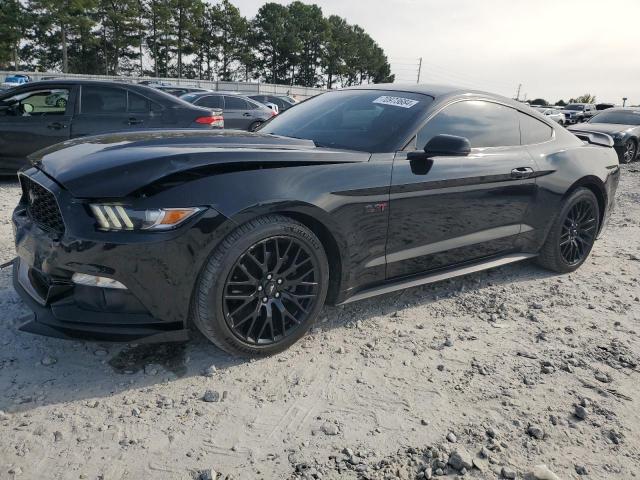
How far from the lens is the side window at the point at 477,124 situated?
133 inches

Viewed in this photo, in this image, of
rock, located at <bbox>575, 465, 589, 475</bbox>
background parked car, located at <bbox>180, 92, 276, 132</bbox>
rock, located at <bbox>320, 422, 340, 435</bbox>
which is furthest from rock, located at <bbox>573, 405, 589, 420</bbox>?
background parked car, located at <bbox>180, 92, 276, 132</bbox>

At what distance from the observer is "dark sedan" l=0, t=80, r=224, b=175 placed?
6695 mm

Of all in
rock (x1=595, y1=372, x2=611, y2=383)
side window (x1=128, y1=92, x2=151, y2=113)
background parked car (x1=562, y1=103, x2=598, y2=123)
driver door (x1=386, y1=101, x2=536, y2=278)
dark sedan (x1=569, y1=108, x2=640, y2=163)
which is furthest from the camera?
background parked car (x1=562, y1=103, x2=598, y2=123)

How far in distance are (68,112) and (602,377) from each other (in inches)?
269

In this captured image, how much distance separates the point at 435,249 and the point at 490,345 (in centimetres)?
68

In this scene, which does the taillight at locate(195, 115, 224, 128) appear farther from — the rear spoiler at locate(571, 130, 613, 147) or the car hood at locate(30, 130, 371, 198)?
the rear spoiler at locate(571, 130, 613, 147)

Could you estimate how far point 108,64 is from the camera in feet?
183

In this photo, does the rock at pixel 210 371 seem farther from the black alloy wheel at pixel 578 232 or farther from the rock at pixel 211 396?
the black alloy wheel at pixel 578 232

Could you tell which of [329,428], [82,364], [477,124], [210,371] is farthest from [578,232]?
[82,364]

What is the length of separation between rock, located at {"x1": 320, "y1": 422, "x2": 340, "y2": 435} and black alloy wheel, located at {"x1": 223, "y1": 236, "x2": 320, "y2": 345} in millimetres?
632

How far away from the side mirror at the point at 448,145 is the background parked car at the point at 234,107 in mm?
10503

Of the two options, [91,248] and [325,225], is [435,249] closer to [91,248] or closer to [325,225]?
[325,225]

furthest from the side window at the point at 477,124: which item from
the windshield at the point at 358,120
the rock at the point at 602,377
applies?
the rock at the point at 602,377

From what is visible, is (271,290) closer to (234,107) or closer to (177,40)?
(234,107)
